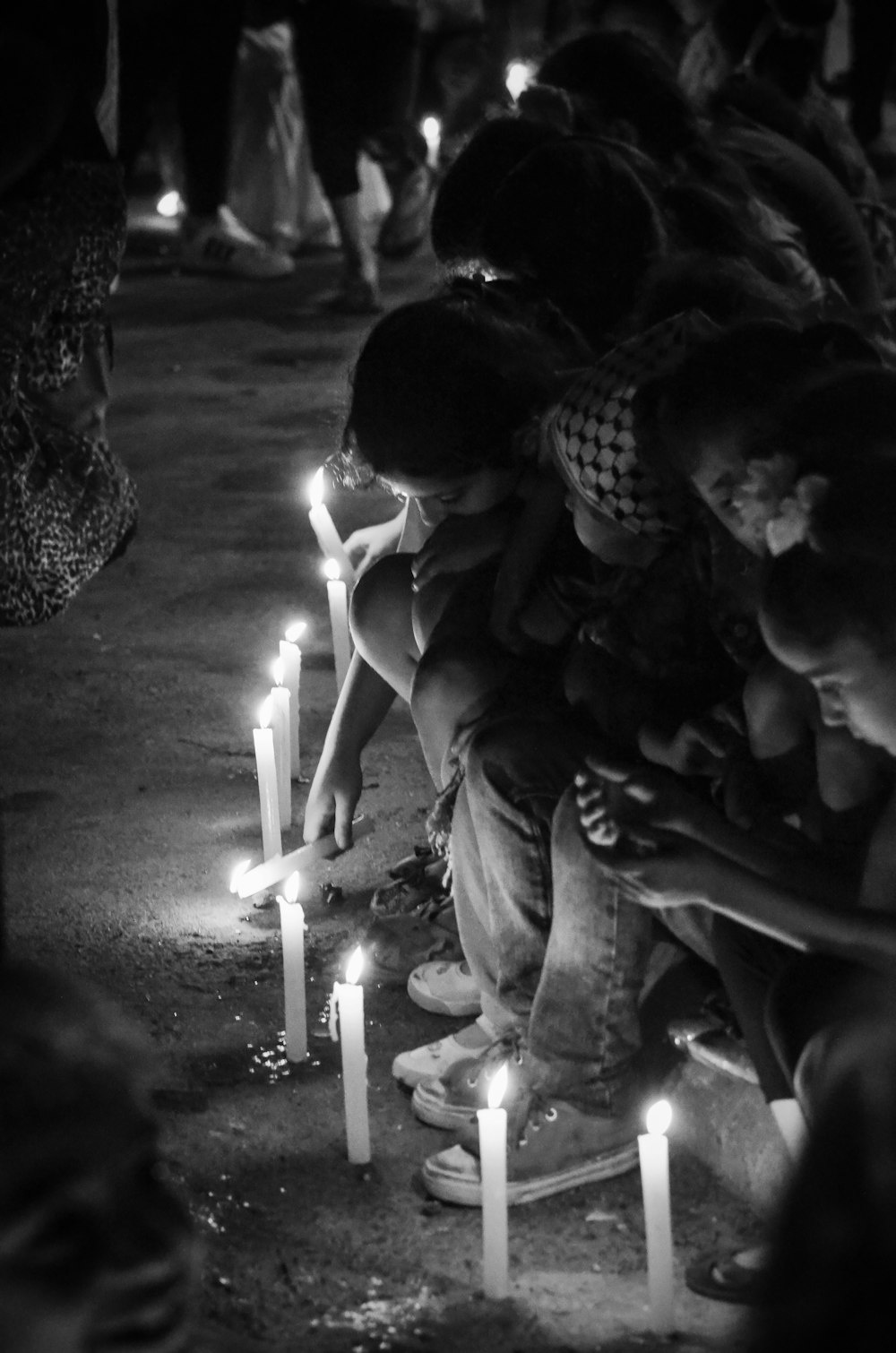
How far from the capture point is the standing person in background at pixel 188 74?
31.7ft

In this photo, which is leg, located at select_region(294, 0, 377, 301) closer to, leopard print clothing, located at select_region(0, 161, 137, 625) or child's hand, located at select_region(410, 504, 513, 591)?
leopard print clothing, located at select_region(0, 161, 137, 625)

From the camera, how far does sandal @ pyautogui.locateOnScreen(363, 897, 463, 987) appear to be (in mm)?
3906

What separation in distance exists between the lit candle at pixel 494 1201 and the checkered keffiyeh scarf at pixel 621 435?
99 cm

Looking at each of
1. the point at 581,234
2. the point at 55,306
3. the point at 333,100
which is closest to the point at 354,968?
the point at 581,234

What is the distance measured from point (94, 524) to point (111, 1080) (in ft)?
11.5

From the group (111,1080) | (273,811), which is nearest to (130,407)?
(273,811)

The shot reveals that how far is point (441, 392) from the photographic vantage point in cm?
→ 356

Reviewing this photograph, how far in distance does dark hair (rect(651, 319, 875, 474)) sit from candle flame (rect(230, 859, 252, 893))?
151cm

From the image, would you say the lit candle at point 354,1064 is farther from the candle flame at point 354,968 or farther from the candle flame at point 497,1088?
the candle flame at point 497,1088

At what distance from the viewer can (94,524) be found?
506cm

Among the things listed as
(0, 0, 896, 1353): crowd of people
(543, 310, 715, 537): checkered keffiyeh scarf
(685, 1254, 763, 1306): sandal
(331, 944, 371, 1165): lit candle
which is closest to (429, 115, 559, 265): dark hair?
(0, 0, 896, 1353): crowd of people

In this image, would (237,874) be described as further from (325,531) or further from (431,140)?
(431,140)

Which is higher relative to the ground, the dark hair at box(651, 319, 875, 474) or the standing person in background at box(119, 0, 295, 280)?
the dark hair at box(651, 319, 875, 474)

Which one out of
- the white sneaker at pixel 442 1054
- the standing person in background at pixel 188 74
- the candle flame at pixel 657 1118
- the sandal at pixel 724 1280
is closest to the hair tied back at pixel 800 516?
the candle flame at pixel 657 1118
